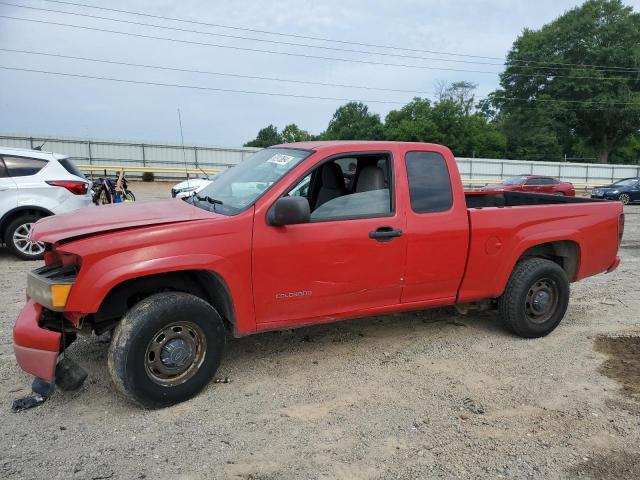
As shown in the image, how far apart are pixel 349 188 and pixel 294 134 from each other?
225 feet

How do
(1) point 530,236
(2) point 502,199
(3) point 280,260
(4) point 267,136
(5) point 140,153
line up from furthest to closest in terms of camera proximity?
(4) point 267,136, (5) point 140,153, (2) point 502,199, (1) point 530,236, (3) point 280,260

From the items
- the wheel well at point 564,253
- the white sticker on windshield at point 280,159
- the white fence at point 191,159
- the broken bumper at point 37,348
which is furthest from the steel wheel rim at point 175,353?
the white fence at point 191,159

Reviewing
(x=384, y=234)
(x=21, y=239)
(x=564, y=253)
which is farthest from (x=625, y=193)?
(x=21, y=239)

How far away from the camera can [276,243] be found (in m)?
3.73

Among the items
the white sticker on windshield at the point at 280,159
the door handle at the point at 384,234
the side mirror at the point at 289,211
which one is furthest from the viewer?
the white sticker on windshield at the point at 280,159

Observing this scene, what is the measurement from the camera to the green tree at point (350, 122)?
7481 cm

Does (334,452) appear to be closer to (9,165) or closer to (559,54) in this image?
(9,165)

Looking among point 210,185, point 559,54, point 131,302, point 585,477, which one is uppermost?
point 559,54

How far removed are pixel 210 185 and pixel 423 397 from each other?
2.56 metres

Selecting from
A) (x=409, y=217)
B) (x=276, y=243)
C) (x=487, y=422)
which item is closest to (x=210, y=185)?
(x=276, y=243)

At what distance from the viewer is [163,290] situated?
3766 mm

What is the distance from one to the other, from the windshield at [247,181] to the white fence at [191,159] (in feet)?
91.9

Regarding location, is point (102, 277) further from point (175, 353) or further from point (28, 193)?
point (28, 193)

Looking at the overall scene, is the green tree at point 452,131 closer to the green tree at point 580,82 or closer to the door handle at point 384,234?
the green tree at point 580,82
